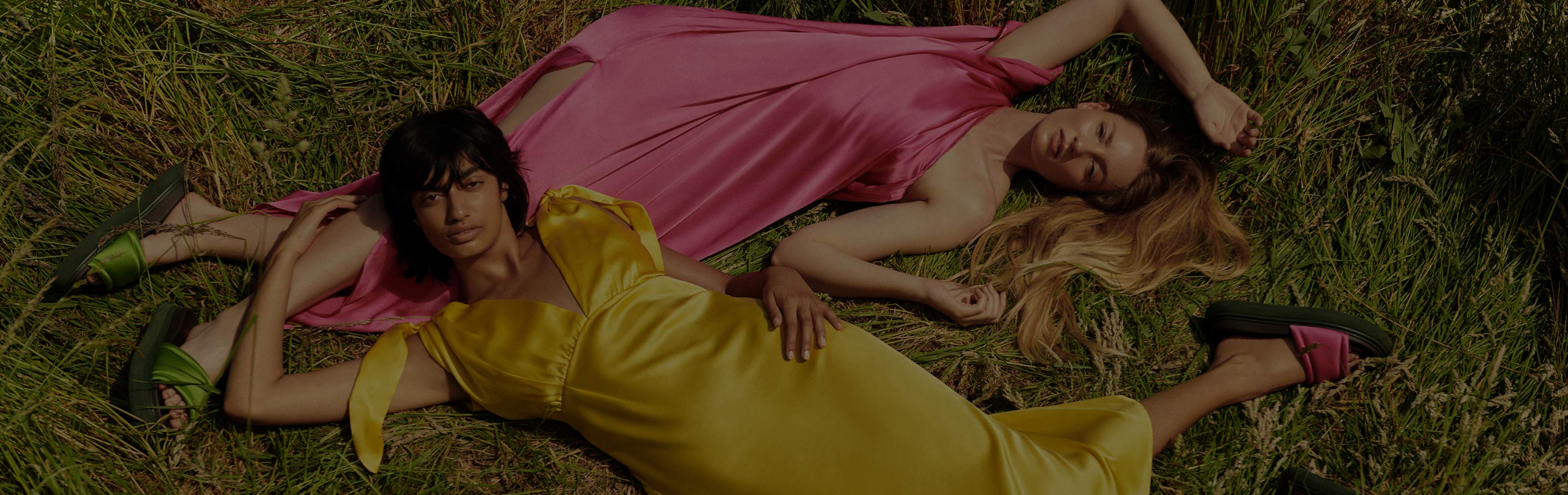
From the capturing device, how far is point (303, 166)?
10.8ft

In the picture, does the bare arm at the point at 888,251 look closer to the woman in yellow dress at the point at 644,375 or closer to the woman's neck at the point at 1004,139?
the woman's neck at the point at 1004,139

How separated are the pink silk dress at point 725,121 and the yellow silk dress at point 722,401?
391 millimetres

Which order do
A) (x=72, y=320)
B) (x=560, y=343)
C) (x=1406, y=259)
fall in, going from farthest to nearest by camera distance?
(x=1406, y=259)
(x=72, y=320)
(x=560, y=343)

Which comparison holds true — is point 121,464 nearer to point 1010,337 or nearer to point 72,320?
point 72,320

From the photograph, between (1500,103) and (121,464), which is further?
(1500,103)

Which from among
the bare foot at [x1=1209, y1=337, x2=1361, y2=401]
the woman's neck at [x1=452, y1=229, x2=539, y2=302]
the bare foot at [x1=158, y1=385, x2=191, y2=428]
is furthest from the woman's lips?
the bare foot at [x1=1209, y1=337, x2=1361, y2=401]

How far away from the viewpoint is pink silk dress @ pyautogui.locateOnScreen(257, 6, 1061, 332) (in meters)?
3.04

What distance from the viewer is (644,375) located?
98.1 inches

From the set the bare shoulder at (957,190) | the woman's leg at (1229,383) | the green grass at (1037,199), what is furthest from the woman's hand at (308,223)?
the woman's leg at (1229,383)

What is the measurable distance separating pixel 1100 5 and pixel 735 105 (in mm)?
1403

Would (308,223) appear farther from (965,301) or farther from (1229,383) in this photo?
(1229,383)

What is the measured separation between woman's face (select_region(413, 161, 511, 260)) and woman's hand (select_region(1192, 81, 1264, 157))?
2467mm

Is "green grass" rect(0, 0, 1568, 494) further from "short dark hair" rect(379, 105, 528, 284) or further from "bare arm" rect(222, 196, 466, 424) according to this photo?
"short dark hair" rect(379, 105, 528, 284)

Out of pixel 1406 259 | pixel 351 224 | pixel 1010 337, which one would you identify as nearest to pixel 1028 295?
pixel 1010 337
